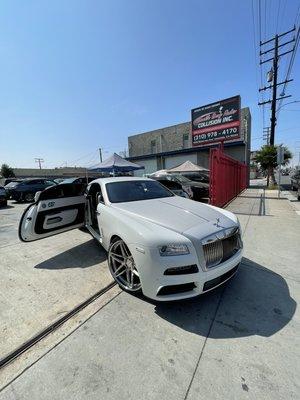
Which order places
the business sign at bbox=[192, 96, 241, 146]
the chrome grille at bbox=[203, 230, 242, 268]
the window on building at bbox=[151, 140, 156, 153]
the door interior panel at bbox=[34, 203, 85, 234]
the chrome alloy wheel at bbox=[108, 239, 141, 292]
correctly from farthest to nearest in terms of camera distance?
the window on building at bbox=[151, 140, 156, 153] < the business sign at bbox=[192, 96, 241, 146] < the door interior panel at bbox=[34, 203, 85, 234] < the chrome alloy wheel at bbox=[108, 239, 141, 292] < the chrome grille at bbox=[203, 230, 242, 268]

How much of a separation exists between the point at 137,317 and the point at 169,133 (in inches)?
1103

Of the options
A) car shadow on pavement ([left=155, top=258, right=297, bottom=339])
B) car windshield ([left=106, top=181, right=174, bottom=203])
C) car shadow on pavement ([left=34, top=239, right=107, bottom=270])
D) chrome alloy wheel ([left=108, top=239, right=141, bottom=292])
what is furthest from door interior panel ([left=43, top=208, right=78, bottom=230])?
car shadow on pavement ([left=155, top=258, right=297, bottom=339])

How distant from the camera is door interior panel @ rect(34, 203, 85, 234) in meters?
4.30

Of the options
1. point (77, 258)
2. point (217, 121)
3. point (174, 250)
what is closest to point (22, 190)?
point (77, 258)

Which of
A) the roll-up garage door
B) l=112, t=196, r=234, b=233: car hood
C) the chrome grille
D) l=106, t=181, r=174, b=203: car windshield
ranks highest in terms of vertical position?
the roll-up garage door

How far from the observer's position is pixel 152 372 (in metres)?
1.91

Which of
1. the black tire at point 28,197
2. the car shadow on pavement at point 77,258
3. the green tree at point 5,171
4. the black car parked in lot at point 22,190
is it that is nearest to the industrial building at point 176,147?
the black car parked in lot at point 22,190

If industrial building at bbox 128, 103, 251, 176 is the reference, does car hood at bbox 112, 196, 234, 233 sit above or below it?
below

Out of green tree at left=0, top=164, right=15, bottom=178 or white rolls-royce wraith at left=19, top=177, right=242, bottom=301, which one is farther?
green tree at left=0, top=164, right=15, bottom=178

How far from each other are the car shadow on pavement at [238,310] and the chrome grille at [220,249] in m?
0.54

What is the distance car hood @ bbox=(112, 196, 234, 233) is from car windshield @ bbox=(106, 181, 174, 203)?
24 centimetres

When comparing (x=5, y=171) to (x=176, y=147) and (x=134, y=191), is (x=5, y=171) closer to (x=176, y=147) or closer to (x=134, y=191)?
(x=176, y=147)

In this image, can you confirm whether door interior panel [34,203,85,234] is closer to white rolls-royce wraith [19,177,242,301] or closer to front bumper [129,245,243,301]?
white rolls-royce wraith [19,177,242,301]

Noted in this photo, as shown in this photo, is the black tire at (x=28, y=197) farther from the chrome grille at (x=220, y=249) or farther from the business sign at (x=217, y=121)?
the chrome grille at (x=220, y=249)
